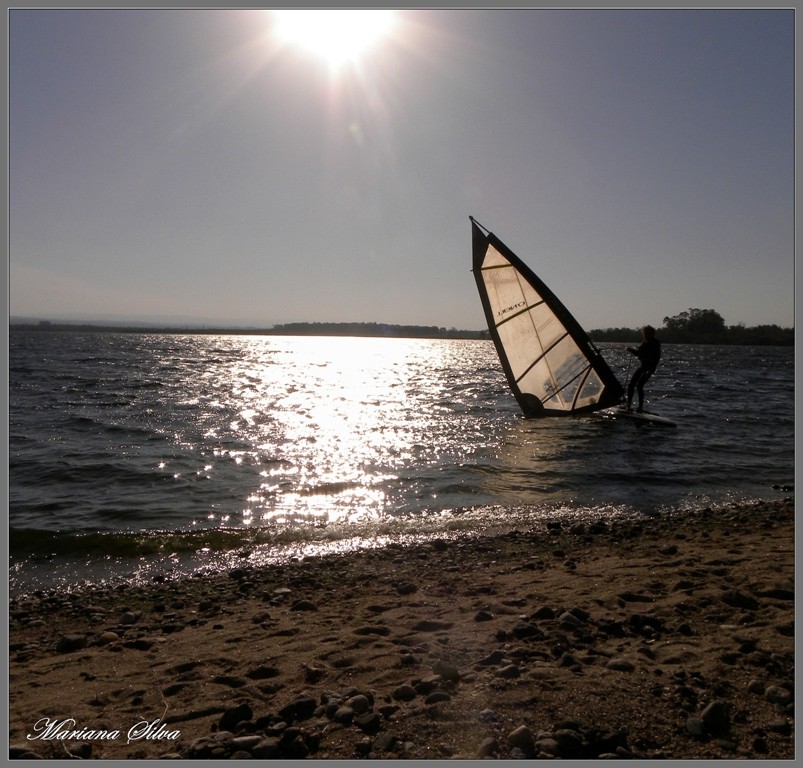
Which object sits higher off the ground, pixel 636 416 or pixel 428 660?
pixel 636 416

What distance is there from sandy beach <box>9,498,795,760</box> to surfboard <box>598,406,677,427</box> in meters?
8.30

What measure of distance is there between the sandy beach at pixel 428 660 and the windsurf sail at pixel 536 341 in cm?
710

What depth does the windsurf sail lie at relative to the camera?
476 inches

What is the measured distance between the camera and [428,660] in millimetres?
3434

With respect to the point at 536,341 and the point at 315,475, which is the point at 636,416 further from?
the point at 315,475

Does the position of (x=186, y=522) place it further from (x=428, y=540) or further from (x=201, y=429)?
(x=201, y=429)

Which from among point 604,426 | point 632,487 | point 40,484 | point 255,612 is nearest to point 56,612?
point 255,612

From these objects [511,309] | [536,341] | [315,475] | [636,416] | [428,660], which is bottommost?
[315,475]

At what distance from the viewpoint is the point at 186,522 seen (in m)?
7.24

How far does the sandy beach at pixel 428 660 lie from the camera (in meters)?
2.69
